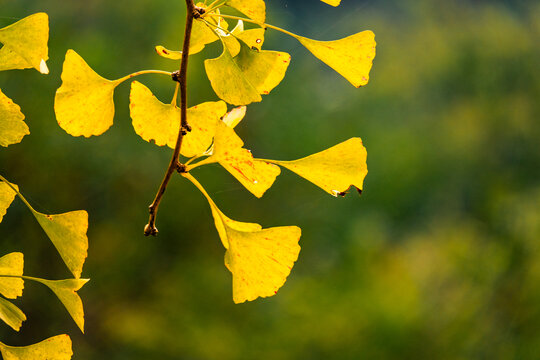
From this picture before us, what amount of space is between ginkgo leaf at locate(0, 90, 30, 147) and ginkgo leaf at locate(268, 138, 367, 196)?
0.10 m

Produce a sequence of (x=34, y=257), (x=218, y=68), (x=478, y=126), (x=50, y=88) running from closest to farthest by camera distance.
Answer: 1. (x=218, y=68)
2. (x=50, y=88)
3. (x=34, y=257)
4. (x=478, y=126)

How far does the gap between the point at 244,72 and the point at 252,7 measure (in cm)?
2

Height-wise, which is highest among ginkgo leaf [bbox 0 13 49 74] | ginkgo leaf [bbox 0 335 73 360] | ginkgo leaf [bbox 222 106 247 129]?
ginkgo leaf [bbox 0 13 49 74]

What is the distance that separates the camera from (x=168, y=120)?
0.84 ft

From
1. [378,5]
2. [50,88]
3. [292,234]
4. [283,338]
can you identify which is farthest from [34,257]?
[378,5]

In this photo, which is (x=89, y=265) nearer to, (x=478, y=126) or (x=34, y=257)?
(x=34, y=257)

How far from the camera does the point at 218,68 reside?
233mm

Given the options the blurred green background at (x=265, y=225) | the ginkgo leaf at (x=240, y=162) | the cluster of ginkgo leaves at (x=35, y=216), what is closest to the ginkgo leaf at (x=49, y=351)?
the cluster of ginkgo leaves at (x=35, y=216)

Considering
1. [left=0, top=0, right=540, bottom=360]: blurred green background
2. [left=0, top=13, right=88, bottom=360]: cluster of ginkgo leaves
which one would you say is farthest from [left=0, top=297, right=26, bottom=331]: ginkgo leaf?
[left=0, top=0, right=540, bottom=360]: blurred green background

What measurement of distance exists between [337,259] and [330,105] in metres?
1.08

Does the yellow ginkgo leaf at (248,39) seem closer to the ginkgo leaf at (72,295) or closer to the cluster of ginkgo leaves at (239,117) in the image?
the cluster of ginkgo leaves at (239,117)

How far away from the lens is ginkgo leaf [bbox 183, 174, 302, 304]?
24cm

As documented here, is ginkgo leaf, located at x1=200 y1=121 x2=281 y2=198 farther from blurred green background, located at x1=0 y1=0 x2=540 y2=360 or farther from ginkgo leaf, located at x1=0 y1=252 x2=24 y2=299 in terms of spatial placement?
blurred green background, located at x1=0 y1=0 x2=540 y2=360

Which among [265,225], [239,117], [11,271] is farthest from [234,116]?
[265,225]
